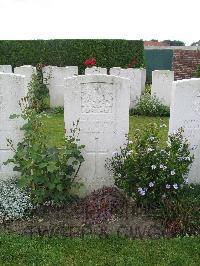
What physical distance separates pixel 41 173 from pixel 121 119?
1.27 meters

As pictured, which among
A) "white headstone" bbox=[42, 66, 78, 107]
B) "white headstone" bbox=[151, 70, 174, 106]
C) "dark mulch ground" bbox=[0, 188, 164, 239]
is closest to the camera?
"dark mulch ground" bbox=[0, 188, 164, 239]

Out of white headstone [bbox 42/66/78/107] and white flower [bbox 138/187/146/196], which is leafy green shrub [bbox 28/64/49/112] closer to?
white headstone [bbox 42/66/78/107]

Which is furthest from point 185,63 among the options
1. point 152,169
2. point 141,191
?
point 141,191

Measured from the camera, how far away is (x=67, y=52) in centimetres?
1950

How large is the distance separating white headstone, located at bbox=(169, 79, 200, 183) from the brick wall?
502 inches

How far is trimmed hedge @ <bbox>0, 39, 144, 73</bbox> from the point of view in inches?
760

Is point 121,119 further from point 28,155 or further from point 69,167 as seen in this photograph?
point 28,155

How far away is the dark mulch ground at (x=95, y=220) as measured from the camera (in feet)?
14.9

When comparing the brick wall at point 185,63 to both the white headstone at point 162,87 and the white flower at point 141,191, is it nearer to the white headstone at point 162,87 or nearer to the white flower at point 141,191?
the white headstone at point 162,87

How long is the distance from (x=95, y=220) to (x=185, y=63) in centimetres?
1648

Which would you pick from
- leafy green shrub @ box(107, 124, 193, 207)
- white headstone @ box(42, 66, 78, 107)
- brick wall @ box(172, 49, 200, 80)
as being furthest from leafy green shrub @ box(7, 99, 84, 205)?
brick wall @ box(172, 49, 200, 80)

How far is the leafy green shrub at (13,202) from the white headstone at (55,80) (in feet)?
23.2

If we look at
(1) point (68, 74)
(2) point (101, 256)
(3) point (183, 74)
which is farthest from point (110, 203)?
(3) point (183, 74)

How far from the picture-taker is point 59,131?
916cm
